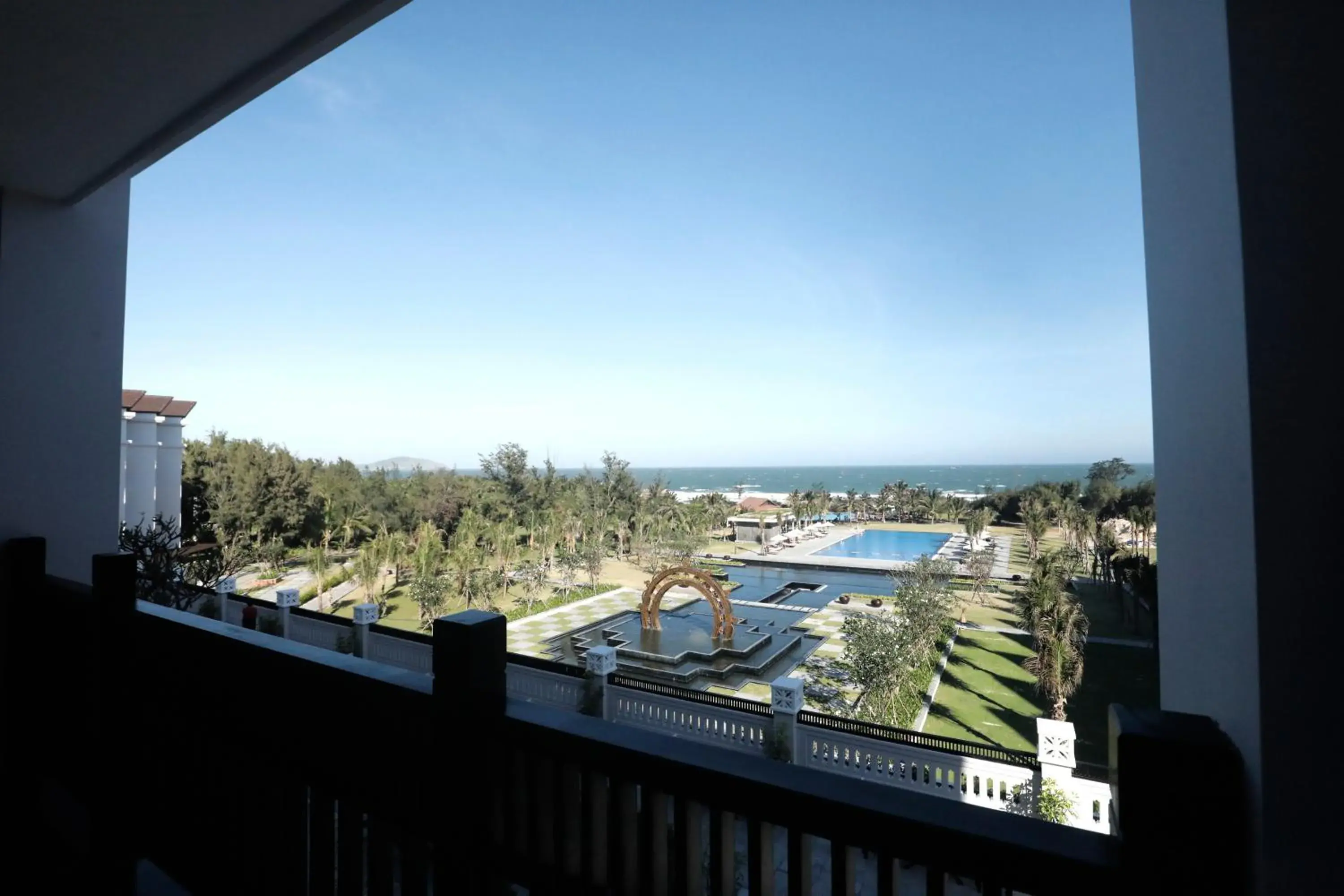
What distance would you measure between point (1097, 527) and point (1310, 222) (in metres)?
12.6

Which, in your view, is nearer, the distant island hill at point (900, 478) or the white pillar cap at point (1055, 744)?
the white pillar cap at point (1055, 744)

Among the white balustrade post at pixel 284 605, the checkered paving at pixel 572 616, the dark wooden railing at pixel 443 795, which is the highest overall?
the dark wooden railing at pixel 443 795

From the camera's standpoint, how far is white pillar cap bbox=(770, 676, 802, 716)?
18.5 ft

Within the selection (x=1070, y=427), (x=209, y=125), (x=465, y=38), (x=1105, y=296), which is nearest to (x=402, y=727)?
(x=209, y=125)

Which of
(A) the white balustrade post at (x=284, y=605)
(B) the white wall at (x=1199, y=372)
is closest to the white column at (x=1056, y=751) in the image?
(B) the white wall at (x=1199, y=372)

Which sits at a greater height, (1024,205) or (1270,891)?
(1024,205)

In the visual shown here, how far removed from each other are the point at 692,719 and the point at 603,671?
1.06m

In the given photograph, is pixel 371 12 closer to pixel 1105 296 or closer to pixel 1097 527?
pixel 1097 527

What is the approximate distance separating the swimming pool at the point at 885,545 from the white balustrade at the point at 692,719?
9451 mm

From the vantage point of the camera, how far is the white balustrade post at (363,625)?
795 centimetres

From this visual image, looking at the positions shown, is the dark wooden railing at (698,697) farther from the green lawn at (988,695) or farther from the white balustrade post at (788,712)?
the green lawn at (988,695)

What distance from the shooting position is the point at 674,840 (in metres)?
0.59

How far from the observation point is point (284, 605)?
8.15 m

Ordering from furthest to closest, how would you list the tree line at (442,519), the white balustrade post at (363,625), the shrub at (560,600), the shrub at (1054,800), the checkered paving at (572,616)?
the tree line at (442,519) < the shrub at (560,600) < the checkered paving at (572,616) < the white balustrade post at (363,625) < the shrub at (1054,800)
